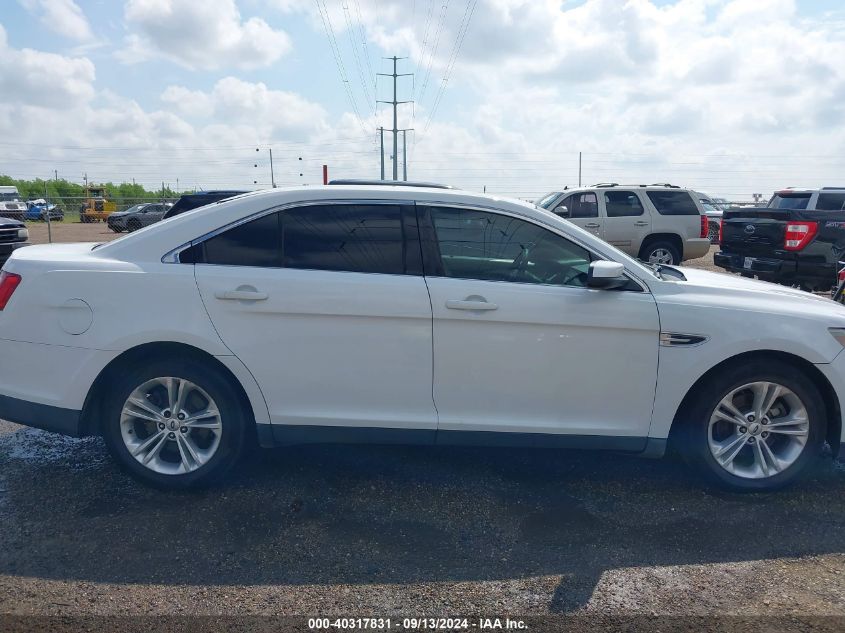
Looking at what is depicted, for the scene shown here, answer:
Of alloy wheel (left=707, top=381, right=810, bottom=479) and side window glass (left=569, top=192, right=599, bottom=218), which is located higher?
side window glass (left=569, top=192, right=599, bottom=218)

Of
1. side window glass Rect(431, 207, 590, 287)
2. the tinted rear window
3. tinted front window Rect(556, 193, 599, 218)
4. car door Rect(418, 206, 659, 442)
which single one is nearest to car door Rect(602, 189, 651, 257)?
tinted front window Rect(556, 193, 599, 218)

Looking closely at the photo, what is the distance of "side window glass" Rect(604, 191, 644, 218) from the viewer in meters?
15.5

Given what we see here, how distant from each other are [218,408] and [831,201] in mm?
11410

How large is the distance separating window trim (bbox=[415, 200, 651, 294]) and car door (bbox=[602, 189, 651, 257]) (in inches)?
455

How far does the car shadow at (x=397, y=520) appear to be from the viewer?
3.47 meters

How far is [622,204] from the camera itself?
613 inches

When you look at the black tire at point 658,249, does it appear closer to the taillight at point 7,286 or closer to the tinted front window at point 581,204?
the tinted front window at point 581,204

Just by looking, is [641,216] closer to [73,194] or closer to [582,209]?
[582,209]

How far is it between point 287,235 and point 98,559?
6.33 ft

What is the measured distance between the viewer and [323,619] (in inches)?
120

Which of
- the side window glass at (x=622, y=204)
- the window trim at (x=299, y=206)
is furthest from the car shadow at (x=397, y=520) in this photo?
the side window glass at (x=622, y=204)

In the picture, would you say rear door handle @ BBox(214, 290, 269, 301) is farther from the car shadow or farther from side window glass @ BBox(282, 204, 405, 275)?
the car shadow

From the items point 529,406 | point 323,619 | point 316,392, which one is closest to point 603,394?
point 529,406

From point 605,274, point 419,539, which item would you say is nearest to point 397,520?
point 419,539
